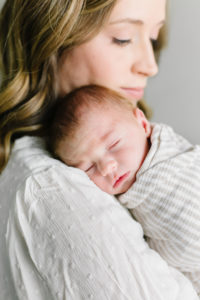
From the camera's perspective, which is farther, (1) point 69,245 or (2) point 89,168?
(2) point 89,168

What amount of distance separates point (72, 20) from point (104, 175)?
44 centimetres

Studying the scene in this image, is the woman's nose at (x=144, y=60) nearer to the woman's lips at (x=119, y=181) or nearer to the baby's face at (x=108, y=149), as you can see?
the baby's face at (x=108, y=149)

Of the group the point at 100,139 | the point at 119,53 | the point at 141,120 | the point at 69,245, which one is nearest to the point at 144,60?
the point at 119,53

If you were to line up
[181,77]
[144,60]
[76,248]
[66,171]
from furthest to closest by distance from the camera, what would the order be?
[181,77]
[144,60]
[66,171]
[76,248]

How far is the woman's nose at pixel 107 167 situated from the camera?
1.06 meters

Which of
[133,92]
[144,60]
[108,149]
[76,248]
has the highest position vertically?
[144,60]

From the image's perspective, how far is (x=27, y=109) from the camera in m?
1.22

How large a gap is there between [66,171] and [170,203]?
29 centimetres

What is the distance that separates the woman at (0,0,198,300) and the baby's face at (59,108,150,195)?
0.06m

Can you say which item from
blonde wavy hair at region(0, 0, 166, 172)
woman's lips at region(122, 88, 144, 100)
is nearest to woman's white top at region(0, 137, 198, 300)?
blonde wavy hair at region(0, 0, 166, 172)

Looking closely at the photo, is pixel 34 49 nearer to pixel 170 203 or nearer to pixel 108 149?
pixel 108 149

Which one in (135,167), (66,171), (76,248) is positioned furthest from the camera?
(135,167)

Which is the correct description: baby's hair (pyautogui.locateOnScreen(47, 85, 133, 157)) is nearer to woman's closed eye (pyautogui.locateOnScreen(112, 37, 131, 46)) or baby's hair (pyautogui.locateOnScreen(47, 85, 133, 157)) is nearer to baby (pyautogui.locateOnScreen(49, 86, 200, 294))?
baby (pyautogui.locateOnScreen(49, 86, 200, 294))

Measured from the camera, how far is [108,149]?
1093mm
